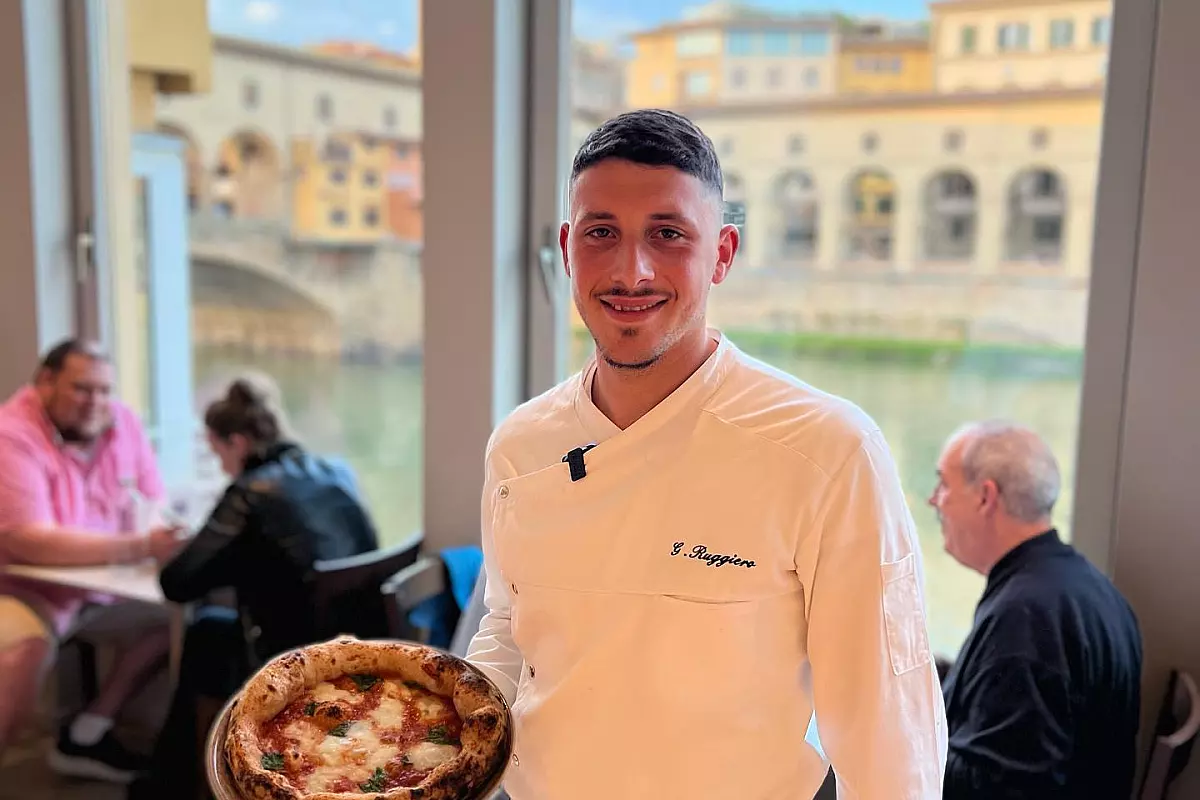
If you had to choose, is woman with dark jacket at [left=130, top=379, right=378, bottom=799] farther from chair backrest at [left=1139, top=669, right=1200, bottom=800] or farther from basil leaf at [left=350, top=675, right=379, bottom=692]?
chair backrest at [left=1139, top=669, right=1200, bottom=800]

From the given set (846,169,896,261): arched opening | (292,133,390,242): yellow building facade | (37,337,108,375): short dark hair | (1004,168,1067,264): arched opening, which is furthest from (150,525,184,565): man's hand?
(1004,168,1067,264): arched opening

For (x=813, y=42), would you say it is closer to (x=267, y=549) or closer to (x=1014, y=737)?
(x=1014, y=737)

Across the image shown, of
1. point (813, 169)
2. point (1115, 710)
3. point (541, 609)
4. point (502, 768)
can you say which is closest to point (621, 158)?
point (541, 609)

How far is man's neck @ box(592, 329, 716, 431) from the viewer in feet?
4.16

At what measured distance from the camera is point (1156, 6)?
79.0 inches

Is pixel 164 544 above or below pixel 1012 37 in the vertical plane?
below

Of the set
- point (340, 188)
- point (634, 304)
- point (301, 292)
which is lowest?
point (301, 292)

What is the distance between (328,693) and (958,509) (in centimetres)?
123

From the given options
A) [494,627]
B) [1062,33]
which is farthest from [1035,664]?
[1062,33]

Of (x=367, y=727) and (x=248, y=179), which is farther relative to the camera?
(x=248, y=179)

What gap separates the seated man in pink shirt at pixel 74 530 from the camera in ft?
8.71

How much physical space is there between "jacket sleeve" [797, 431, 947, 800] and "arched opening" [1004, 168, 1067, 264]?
132 cm

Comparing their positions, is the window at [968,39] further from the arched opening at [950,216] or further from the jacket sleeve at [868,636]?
the jacket sleeve at [868,636]

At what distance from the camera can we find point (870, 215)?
2.50 meters
